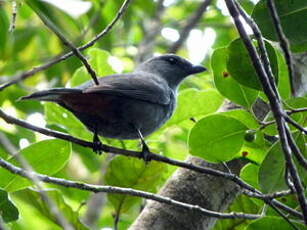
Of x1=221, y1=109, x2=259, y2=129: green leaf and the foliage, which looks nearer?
the foliage

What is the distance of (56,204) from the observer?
3518 mm

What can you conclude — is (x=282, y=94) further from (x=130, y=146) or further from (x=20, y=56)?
(x=20, y=56)

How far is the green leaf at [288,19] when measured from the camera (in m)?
2.80

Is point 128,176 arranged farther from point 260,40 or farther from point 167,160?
point 260,40

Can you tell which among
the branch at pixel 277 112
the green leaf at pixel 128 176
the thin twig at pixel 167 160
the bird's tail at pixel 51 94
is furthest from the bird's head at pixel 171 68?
the branch at pixel 277 112

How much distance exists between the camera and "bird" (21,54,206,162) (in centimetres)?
403

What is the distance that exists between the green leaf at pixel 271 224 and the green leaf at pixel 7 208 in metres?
1.16

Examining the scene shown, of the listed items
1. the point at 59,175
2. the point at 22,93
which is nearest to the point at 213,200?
the point at 59,175

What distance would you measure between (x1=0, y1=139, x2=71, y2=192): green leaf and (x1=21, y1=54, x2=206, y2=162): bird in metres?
0.39

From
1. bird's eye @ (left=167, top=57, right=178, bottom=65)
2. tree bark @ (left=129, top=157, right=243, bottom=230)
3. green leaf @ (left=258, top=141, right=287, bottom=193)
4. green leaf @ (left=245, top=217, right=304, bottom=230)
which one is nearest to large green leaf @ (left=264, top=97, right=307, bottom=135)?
green leaf @ (left=258, top=141, right=287, bottom=193)

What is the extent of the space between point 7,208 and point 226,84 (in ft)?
4.31

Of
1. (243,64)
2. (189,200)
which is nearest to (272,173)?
(243,64)

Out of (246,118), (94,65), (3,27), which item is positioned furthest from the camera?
(3,27)

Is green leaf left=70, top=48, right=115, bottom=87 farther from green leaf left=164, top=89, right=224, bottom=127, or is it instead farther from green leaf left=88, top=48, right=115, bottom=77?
green leaf left=164, top=89, right=224, bottom=127
